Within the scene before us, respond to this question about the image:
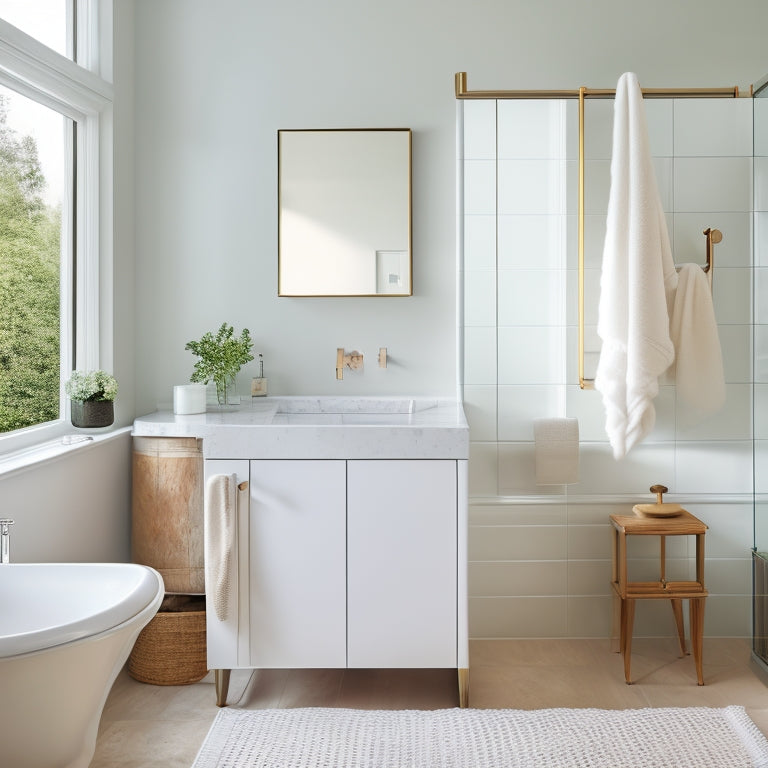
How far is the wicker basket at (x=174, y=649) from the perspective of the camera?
221 cm

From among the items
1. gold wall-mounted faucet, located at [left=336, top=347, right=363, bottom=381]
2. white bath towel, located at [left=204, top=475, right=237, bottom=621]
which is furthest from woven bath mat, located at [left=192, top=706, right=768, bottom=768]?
gold wall-mounted faucet, located at [left=336, top=347, right=363, bottom=381]

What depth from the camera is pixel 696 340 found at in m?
2.28

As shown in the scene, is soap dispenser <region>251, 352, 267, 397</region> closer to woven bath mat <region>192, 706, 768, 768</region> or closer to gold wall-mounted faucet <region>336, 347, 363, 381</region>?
gold wall-mounted faucet <region>336, 347, 363, 381</region>

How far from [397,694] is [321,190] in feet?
5.80

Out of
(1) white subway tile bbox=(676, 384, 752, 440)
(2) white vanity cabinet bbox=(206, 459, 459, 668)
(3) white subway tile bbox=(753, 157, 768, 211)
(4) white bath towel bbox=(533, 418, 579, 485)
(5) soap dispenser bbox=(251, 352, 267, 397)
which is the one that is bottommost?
(2) white vanity cabinet bbox=(206, 459, 459, 668)

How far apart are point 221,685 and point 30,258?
1.43 meters

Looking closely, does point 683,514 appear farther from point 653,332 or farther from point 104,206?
point 104,206

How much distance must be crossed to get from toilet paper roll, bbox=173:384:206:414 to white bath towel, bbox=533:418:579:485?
1183mm

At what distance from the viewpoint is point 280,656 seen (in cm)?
202

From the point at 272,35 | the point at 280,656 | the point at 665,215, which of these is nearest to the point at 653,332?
the point at 665,215

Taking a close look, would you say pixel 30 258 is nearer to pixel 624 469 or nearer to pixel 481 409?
pixel 481 409

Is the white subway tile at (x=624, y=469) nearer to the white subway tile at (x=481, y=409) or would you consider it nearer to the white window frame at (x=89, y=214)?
the white subway tile at (x=481, y=409)

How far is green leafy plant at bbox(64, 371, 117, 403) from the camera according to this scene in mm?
2236

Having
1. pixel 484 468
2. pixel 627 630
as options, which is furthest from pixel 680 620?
pixel 484 468
